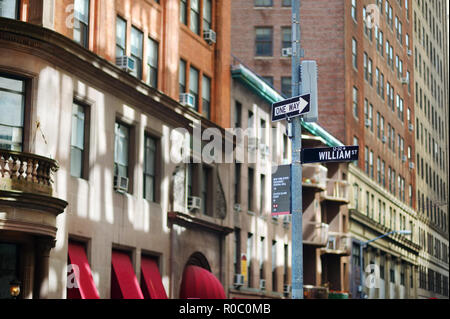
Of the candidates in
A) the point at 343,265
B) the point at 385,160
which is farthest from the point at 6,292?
the point at 385,160

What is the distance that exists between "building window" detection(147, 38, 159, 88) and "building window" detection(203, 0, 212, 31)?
644 cm

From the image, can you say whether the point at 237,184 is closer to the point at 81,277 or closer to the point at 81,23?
the point at 81,23

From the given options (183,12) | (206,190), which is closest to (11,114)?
(183,12)

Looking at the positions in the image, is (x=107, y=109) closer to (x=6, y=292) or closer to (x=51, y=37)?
(x=51, y=37)

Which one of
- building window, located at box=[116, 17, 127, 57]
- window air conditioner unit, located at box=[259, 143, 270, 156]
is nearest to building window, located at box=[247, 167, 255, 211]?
window air conditioner unit, located at box=[259, 143, 270, 156]

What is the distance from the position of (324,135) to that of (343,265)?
36.7 feet

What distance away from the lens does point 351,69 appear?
59.4 metres

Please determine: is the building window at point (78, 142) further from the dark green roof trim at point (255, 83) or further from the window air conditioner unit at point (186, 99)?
the dark green roof trim at point (255, 83)

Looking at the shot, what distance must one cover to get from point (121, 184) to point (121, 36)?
225 inches

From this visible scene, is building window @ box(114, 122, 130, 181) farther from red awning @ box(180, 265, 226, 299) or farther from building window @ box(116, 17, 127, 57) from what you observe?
red awning @ box(180, 265, 226, 299)

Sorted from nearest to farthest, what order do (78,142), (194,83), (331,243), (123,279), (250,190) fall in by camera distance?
1. (78,142)
2. (123,279)
3. (194,83)
4. (250,190)
5. (331,243)

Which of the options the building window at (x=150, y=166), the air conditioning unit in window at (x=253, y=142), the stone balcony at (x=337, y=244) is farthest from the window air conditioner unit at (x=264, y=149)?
the stone balcony at (x=337, y=244)
